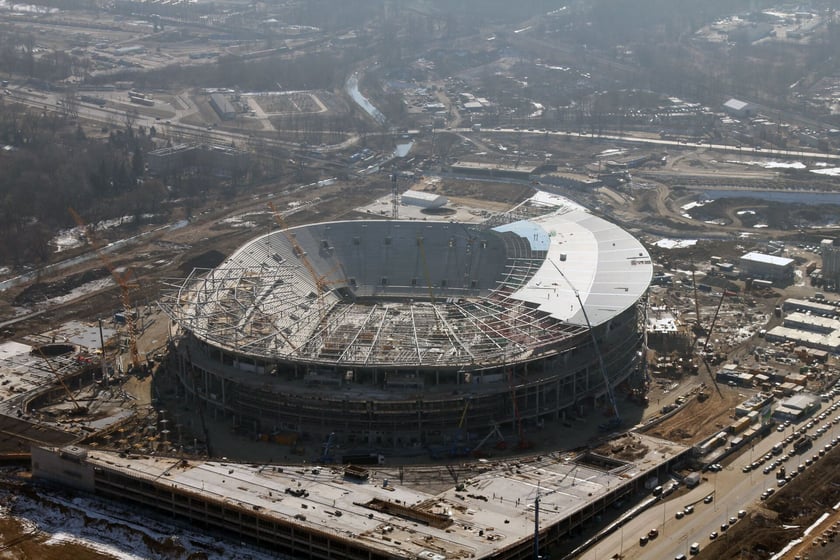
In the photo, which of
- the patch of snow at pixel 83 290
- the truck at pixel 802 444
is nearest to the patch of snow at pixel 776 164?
the truck at pixel 802 444

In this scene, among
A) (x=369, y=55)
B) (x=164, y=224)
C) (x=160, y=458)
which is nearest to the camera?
(x=160, y=458)

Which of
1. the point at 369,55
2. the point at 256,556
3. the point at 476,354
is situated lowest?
the point at 256,556

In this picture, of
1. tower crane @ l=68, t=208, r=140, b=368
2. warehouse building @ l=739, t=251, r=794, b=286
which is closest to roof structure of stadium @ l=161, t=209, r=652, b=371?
tower crane @ l=68, t=208, r=140, b=368

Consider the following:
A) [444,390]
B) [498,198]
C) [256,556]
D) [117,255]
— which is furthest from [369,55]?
[256,556]

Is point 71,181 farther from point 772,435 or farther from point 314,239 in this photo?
point 772,435

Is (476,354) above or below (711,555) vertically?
above

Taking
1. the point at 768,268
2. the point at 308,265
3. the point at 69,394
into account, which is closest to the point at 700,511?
the point at 69,394
